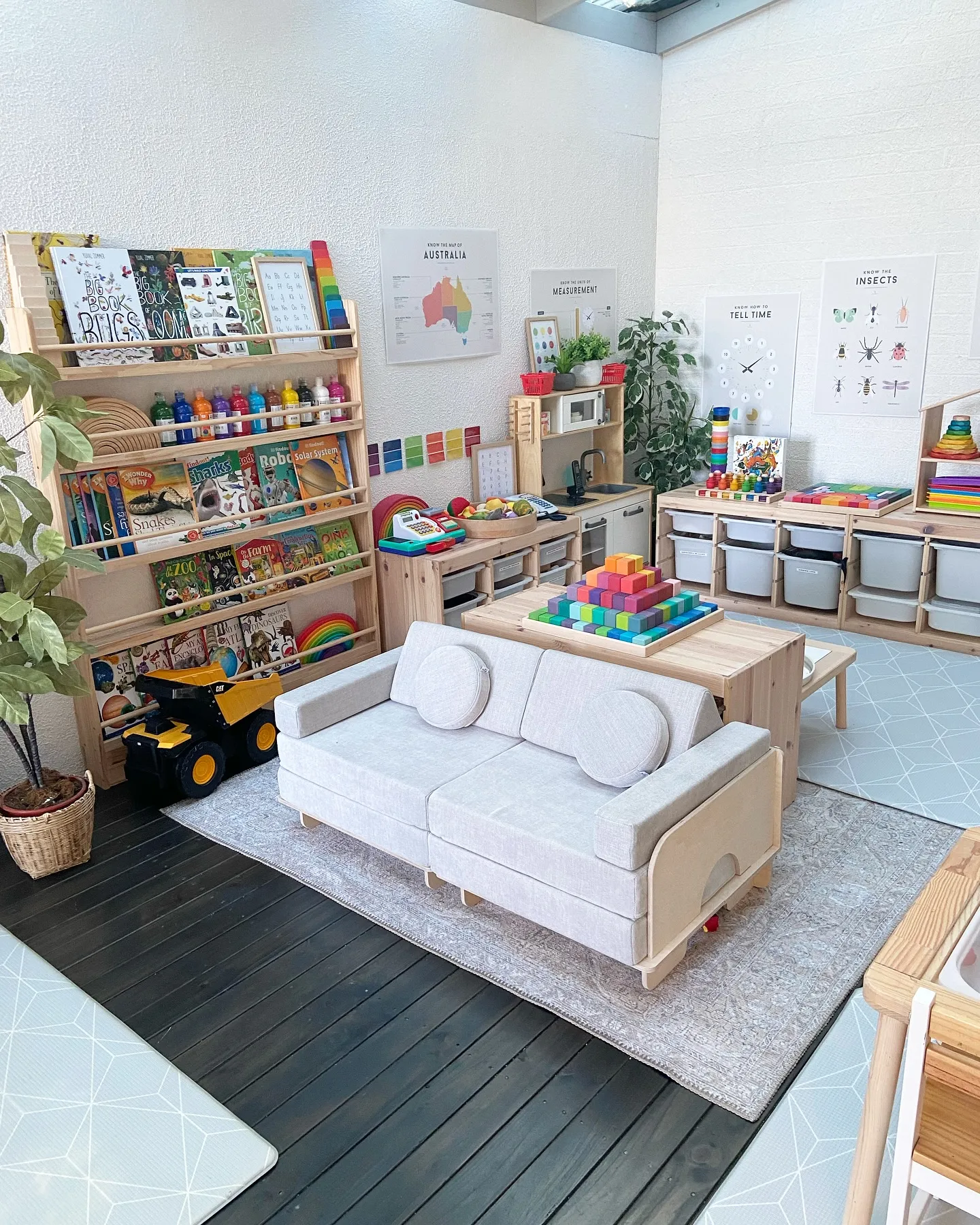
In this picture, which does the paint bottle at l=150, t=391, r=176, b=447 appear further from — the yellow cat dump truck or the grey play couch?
the grey play couch

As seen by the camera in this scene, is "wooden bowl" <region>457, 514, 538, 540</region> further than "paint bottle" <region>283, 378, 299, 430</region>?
Yes

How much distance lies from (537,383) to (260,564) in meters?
1.97

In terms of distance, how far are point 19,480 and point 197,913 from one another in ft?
4.78

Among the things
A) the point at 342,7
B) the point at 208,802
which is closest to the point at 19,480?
the point at 208,802

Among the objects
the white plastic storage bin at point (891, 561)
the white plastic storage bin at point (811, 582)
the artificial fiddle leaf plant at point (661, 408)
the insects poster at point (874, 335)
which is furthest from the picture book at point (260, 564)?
the insects poster at point (874, 335)

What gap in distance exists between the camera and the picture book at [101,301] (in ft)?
11.1

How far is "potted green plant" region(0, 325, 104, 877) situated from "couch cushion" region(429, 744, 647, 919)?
123 centimetres

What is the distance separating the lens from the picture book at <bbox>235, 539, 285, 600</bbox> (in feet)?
13.6

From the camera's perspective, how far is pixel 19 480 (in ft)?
9.70

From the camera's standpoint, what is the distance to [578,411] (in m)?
5.53

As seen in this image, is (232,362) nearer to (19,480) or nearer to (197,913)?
(19,480)

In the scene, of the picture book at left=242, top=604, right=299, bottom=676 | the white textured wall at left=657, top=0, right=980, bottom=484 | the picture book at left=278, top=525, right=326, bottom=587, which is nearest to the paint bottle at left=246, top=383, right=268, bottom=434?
the picture book at left=278, top=525, right=326, bottom=587

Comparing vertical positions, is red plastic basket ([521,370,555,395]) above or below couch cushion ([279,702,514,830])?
above

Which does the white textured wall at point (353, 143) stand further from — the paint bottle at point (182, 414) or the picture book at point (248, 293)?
the paint bottle at point (182, 414)
